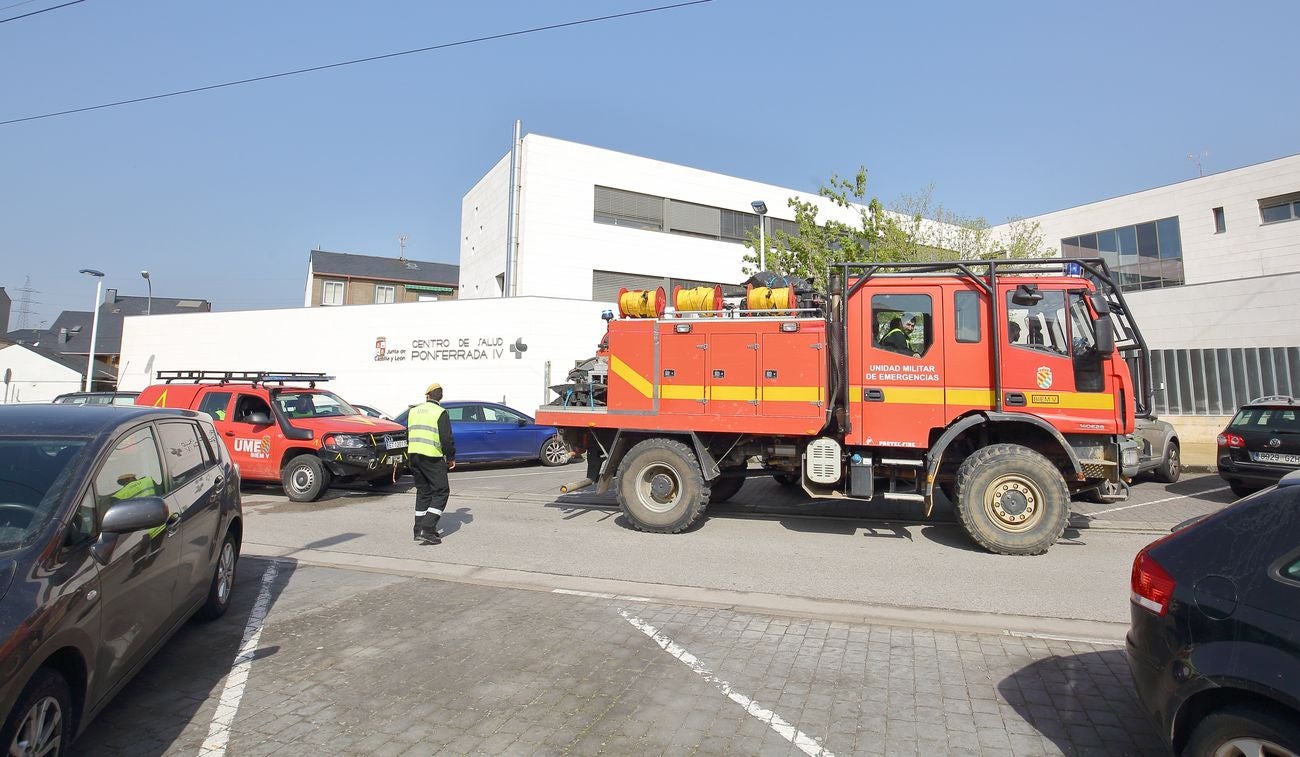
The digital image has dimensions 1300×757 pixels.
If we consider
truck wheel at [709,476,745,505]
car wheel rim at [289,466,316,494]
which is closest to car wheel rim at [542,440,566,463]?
car wheel rim at [289,466,316,494]

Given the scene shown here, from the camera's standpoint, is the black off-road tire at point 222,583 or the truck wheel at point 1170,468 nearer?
the black off-road tire at point 222,583

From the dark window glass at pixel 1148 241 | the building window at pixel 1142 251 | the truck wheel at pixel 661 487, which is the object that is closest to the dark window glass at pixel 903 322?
the truck wheel at pixel 661 487

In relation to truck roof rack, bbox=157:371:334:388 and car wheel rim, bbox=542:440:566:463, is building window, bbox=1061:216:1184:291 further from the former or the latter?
truck roof rack, bbox=157:371:334:388

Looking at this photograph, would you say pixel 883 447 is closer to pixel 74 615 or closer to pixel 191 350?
pixel 74 615

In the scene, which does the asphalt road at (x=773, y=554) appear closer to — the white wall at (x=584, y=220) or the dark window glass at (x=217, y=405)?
the dark window glass at (x=217, y=405)

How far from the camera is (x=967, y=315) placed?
7824mm

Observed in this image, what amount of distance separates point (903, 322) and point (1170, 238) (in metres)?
23.3

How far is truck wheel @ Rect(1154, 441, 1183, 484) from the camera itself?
1261cm

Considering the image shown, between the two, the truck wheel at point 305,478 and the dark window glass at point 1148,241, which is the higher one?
the dark window glass at point 1148,241

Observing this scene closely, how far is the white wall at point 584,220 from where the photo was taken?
2361 centimetres

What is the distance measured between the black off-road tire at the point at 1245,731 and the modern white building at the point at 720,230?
18.5 metres

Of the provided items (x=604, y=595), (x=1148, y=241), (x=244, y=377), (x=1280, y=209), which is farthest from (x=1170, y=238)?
(x=244, y=377)

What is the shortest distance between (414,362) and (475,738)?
19.4 m

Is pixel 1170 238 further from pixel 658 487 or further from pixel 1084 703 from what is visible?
pixel 1084 703
